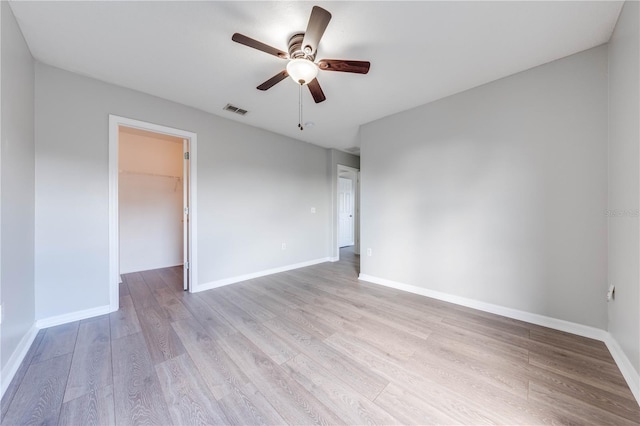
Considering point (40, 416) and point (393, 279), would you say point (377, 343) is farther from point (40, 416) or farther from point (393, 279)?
point (40, 416)

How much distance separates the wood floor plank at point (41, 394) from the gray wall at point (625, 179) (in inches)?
131

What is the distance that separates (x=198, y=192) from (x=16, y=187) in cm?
153

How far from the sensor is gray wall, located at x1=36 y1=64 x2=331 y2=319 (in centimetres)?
213

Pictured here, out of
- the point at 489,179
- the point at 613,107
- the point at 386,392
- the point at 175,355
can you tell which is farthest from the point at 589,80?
the point at 175,355

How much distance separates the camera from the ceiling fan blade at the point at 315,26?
4.33 ft

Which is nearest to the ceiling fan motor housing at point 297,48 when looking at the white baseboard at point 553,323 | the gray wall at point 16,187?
the gray wall at point 16,187

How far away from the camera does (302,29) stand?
1.70 m

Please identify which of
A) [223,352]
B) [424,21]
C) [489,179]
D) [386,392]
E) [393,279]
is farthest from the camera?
[393,279]

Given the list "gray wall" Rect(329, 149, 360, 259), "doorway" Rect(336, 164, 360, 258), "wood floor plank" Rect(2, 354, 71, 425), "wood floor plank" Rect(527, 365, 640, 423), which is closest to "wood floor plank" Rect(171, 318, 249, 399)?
"wood floor plank" Rect(2, 354, 71, 425)

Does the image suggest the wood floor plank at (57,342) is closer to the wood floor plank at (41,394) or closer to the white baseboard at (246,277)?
the wood floor plank at (41,394)

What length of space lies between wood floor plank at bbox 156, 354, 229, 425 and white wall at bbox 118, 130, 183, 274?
10.6 feet

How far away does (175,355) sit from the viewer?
1708mm

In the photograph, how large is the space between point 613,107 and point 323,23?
2280mm

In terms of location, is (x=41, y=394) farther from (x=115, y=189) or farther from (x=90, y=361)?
(x=115, y=189)
